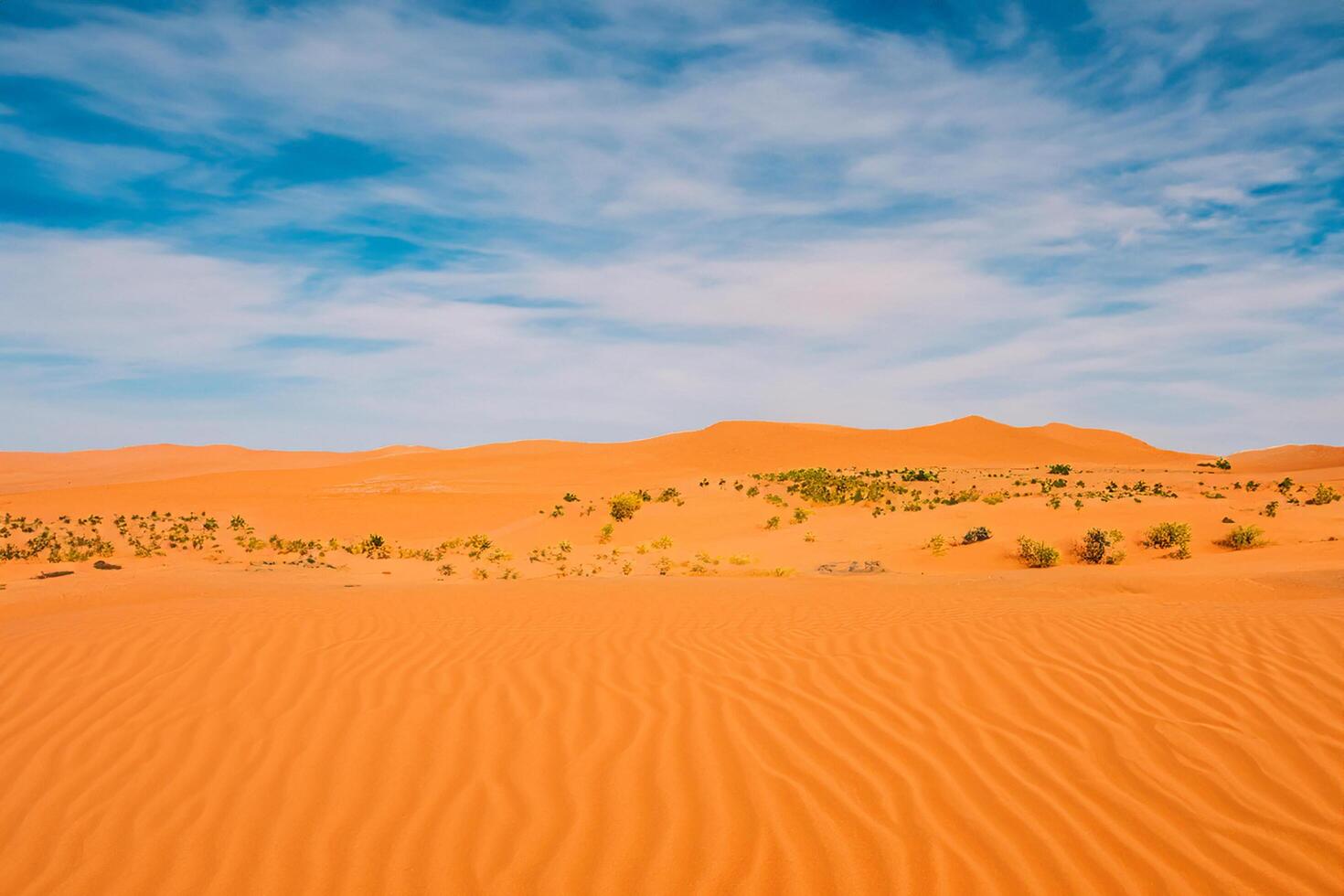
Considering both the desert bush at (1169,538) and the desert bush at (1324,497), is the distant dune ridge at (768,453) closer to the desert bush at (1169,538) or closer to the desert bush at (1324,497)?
the desert bush at (1324,497)

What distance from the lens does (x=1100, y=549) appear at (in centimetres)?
1493

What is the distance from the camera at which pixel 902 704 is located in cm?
497

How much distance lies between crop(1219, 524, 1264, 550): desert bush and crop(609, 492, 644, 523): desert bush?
15.5 meters

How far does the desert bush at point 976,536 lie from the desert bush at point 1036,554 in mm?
1702

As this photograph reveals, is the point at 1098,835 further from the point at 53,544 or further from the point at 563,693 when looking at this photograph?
the point at 53,544

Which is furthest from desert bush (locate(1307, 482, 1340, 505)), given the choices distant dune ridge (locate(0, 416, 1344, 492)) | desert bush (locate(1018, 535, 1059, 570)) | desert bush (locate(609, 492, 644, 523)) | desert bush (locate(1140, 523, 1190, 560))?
distant dune ridge (locate(0, 416, 1344, 492))

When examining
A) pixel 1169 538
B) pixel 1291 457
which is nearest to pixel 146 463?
pixel 1169 538

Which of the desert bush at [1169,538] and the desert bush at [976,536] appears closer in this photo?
the desert bush at [1169,538]

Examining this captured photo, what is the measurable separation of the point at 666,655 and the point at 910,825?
3.18 meters

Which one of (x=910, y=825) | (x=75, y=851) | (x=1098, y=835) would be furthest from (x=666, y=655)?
(x=75, y=851)

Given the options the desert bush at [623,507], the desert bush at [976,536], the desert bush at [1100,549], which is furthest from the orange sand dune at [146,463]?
the desert bush at [1100,549]

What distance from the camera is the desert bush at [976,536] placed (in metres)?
17.0

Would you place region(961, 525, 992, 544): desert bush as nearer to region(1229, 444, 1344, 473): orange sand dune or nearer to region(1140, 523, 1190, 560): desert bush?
region(1140, 523, 1190, 560): desert bush

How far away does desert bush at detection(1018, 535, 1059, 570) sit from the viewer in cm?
1455
